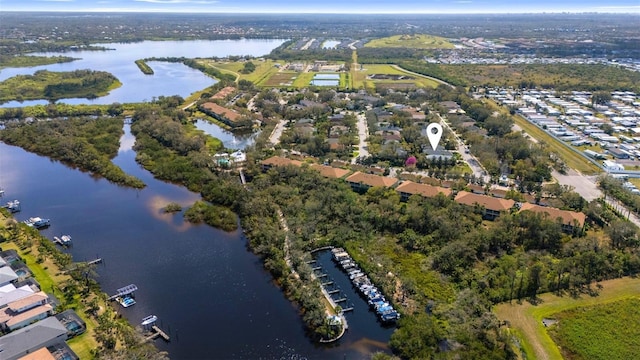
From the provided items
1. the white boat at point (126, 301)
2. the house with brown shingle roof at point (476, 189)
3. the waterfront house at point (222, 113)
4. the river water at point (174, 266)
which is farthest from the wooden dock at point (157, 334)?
the waterfront house at point (222, 113)

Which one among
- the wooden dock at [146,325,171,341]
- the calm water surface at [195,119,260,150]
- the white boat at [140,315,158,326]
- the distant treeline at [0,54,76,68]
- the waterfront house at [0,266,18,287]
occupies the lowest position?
the wooden dock at [146,325,171,341]

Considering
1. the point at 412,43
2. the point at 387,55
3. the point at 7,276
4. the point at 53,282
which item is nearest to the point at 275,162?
the point at 53,282

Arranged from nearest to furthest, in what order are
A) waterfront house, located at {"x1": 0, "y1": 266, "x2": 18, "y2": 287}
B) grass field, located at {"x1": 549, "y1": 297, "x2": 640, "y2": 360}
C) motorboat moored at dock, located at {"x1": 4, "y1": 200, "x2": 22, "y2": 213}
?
1. grass field, located at {"x1": 549, "y1": 297, "x2": 640, "y2": 360}
2. waterfront house, located at {"x1": 0, "y1": 266, "x2": 18, "y2": 287}
3. motorboat moored at dock, located at {"x1": 4, "y1": 200, "x2": 22, "y2": 213}

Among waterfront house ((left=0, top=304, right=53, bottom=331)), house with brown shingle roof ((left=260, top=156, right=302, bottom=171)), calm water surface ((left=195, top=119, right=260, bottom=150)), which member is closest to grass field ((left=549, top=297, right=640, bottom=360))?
house with brown shingle roof ((left=260, top=156, right=302, bottom=171))

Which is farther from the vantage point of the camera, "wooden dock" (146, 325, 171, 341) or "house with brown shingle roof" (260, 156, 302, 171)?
"house with brown shingle roof" (260, 156, 302, 171)

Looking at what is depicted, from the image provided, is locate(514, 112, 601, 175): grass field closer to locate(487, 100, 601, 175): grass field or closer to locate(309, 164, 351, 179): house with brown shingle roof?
locate(487, 100, 601, 175): grass field

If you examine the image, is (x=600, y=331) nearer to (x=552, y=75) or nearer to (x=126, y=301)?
(x=126, y=301)
